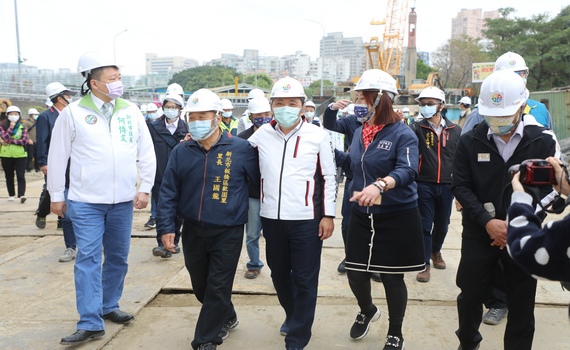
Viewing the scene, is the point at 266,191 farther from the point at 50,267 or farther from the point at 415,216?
the point at 50,267

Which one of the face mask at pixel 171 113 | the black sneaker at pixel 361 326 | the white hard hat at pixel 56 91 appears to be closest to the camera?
the black sneaker at pixel 361 326

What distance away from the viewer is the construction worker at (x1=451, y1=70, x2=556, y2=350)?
321cm

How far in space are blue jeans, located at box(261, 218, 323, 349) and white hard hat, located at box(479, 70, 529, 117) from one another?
1405 millimetres

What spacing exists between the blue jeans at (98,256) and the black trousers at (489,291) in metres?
2.61

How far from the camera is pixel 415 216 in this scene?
387 cm

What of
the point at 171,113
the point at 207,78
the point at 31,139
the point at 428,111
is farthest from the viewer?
the point at 207,78

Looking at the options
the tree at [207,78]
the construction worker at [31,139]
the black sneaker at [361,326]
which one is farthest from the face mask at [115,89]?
the tree at [207,78]

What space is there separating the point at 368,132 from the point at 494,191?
1.03 meters

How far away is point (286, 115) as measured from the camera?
12.7ft

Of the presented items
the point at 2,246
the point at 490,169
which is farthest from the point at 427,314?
the point at 2,246

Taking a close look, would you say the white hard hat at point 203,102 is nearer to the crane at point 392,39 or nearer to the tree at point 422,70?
the crane at point 392,39

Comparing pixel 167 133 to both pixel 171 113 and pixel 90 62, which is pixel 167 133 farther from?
pixel 90 62

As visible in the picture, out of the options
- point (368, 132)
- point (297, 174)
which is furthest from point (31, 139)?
point (368, 132)

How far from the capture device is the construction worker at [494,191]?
3215 millimetres
